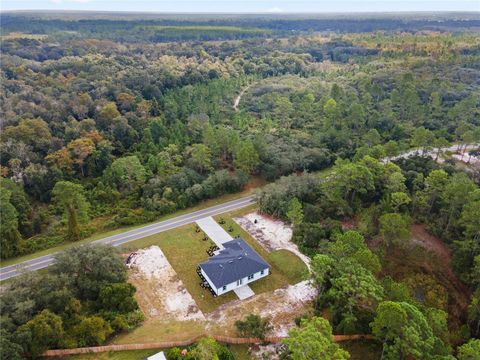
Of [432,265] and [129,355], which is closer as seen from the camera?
[129,355]

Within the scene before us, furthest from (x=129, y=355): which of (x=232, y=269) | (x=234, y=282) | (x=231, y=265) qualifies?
(x=231, y=265)

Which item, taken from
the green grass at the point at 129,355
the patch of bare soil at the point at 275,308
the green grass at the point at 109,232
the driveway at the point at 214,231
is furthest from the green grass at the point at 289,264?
the green grass at the point at 109,232

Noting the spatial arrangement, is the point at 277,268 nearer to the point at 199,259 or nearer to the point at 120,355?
the point at 199,259

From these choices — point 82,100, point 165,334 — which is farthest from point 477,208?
point 82,100

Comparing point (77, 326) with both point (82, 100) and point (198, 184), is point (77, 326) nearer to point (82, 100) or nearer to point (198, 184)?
point (198, 184)

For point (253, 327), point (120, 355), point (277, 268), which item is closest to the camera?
point (120, 355)

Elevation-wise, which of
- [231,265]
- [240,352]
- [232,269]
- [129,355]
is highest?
[231,265]

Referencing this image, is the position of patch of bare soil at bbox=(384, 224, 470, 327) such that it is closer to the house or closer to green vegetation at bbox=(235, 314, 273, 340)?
the house

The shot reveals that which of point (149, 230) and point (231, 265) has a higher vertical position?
point (231, 265)
